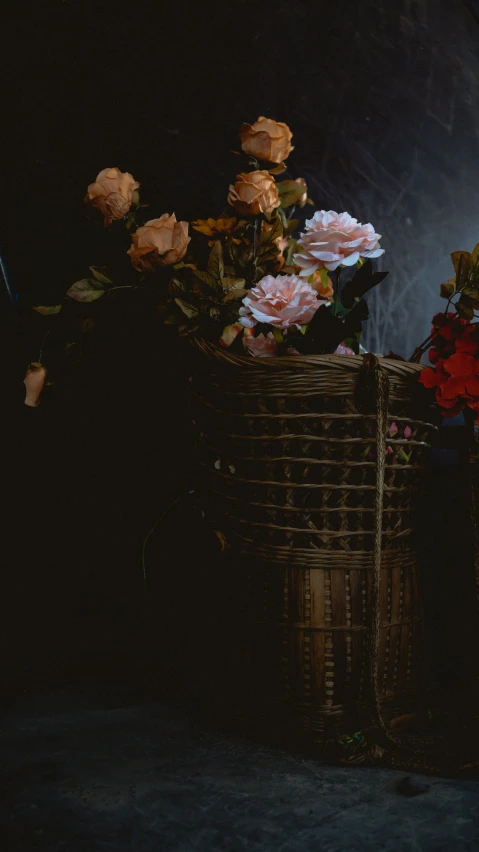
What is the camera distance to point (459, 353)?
0.93 meters

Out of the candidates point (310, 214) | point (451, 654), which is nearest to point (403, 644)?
point (451, 654)

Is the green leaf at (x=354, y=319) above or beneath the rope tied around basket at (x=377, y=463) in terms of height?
above

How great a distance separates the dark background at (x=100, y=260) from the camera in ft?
4.08

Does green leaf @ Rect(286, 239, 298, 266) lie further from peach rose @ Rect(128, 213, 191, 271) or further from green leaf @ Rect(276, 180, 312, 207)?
peach rose @ Rect(128, 213, 191, 271)

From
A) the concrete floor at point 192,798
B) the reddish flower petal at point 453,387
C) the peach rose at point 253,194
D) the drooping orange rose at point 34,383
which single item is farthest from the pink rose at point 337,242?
the concrete floor at point 192,798

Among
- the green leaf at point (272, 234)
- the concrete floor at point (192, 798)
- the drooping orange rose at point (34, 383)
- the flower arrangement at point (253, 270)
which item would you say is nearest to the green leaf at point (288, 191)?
the flower arrangement at point (253, 270)

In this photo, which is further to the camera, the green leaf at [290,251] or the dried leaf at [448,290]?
the green leaf at [290,251]

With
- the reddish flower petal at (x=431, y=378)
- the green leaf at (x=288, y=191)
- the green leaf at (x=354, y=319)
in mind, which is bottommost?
the reddish flower petal at (x=431, y=378)

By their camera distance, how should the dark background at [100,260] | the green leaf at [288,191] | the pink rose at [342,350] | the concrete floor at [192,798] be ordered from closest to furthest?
the concrete floor at [192,798] < the pink rose at [342,350] < the green leaf at [288,191] < the dark background at [100,260]

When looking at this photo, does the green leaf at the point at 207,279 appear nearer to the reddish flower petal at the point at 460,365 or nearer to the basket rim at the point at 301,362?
the basket rim at the point at 301,362

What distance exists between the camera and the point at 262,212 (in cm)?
103

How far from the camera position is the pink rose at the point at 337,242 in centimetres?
94

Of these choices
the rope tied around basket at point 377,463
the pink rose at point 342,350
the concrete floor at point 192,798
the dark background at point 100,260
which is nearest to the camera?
the concrete floor at point 192,798

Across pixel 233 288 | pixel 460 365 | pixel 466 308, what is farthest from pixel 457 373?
pixel 233 288
